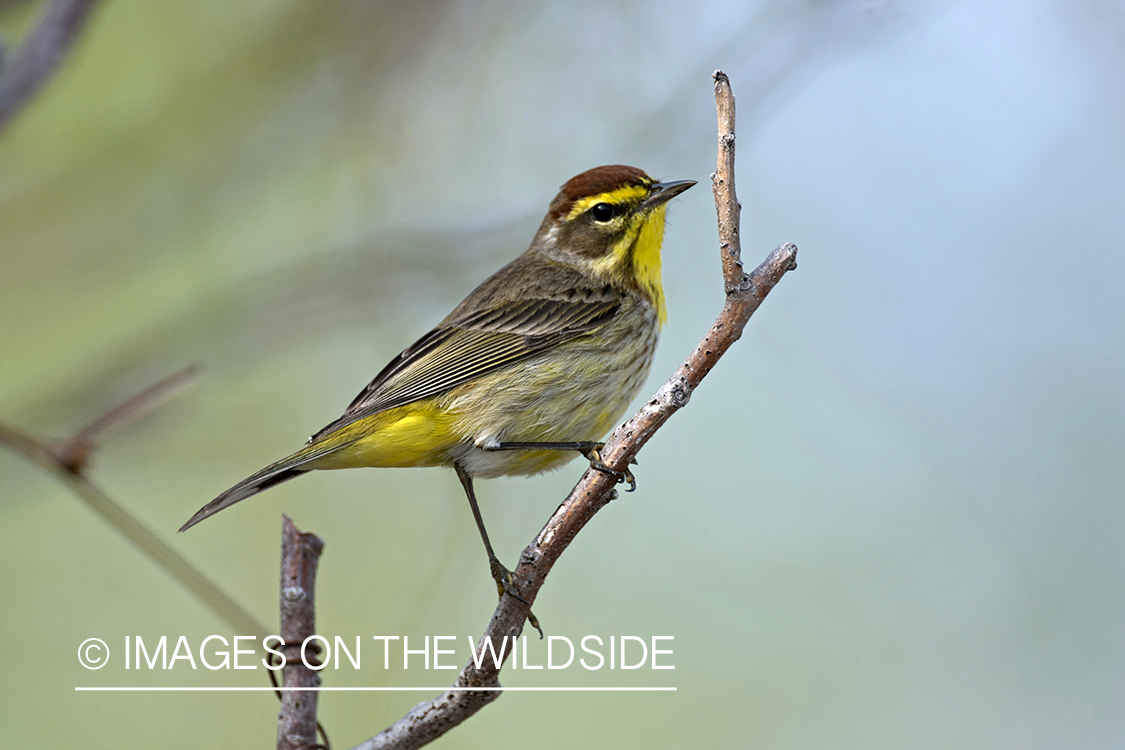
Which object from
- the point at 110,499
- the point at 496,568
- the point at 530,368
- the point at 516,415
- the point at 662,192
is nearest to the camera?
the point at 110,499

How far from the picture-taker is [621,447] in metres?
2.68

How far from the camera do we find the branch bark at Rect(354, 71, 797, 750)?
96.8 inches

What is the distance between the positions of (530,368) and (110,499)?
206 cm

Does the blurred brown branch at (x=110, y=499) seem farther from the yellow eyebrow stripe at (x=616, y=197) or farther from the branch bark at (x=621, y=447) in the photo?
the yellow eyebrow stripe at (x=616, y=197)

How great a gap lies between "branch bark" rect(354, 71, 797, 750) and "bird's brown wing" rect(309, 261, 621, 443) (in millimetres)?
1499

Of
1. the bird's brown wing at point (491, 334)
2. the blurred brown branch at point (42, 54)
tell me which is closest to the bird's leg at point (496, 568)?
the bird's brown wing at point (491, 334)

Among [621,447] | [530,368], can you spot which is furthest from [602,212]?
[621,447]

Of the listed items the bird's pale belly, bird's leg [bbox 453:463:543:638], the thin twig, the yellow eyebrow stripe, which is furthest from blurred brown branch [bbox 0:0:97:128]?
the yellow eyebrow stripe

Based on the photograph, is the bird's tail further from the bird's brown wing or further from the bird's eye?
the bird's eye

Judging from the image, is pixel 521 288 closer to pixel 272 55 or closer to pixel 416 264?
pixel 416 264

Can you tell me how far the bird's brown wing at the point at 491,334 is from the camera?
4.39 m

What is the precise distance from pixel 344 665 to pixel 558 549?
12.0ft

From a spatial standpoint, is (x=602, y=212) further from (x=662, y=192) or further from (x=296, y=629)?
(x=296, y=629)

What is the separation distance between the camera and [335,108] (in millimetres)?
6969
